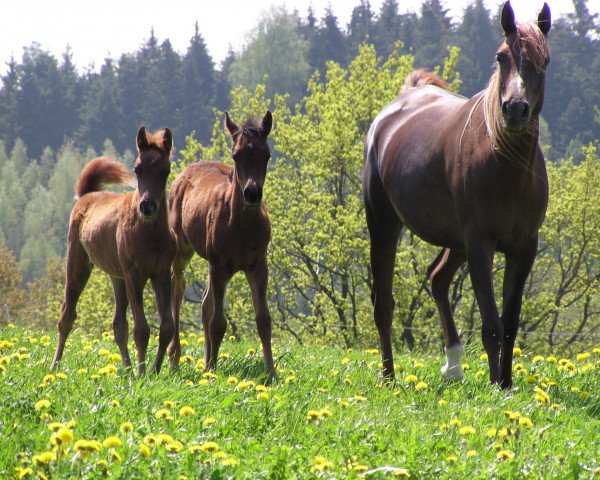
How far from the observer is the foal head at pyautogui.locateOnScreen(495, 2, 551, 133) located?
18.6 ft

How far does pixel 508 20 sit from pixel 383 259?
9.07 ft

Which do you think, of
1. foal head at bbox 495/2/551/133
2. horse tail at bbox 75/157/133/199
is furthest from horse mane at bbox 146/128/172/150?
foal head at bbox 495/2/551/133

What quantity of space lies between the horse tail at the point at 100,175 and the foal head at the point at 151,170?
1.73 metres

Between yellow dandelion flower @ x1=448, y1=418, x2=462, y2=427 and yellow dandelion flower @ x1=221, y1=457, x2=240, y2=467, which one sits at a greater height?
yellow dandelion flower @ x1=221, y1=457, x2=240, y2=467

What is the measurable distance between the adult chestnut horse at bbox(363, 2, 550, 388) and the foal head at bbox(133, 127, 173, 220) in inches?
79.3

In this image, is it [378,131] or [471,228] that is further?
[378,131]

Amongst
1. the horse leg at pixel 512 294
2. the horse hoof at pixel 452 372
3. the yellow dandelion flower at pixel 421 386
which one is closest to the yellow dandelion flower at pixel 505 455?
the yellow dandelion flower at pixel 421 386

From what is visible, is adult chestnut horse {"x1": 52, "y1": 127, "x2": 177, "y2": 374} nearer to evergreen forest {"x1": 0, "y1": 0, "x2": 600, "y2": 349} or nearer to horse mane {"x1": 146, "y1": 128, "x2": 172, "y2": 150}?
horse mane {"x1": 146, "y1": 128, "x2": 172, "y2": 150}

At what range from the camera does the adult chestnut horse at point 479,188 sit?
595cm

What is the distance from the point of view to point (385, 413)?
5125 millimetres

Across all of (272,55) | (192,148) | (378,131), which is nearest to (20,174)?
(272,55)

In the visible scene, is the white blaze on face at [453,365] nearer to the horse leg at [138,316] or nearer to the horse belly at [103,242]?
the horse leg at [138,316]

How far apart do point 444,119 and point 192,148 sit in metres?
22.4

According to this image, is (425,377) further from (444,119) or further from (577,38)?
(577,38)
